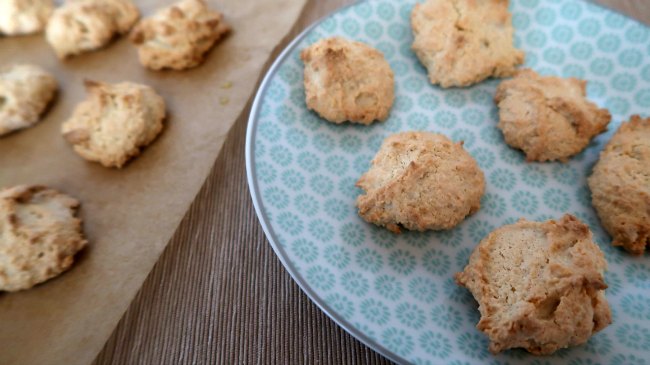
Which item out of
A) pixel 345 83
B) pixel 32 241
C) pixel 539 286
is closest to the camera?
pixel 539 286

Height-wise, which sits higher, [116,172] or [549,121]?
[549,121]

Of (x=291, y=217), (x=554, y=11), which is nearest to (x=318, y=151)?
(x=291, y=217)

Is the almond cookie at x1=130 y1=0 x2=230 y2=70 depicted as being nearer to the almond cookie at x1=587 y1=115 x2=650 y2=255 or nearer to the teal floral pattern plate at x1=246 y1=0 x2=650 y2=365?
the teal floral pattern plate at x1=246 y1=0 x2=650 y2=365

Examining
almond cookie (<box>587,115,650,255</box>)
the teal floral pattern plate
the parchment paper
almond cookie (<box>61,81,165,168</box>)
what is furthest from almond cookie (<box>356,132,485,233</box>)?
almond cookie (<box>61,81,165,168</box>)

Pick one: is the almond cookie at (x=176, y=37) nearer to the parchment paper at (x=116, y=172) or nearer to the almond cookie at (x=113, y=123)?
the parchment paper at (x=116, y=172)

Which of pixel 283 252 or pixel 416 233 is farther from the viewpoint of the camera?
pixel 416 233

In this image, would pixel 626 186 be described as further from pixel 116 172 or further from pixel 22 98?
pixel 22 98

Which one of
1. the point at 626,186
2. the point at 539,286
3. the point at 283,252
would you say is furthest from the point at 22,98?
the point at 626,186
